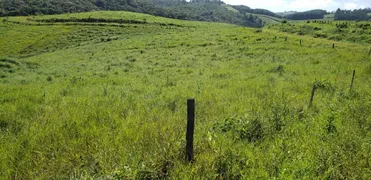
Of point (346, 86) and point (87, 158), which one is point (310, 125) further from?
point (346, 86)

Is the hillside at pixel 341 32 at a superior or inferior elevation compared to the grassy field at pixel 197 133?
superior

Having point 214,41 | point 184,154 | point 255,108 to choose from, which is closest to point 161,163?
point 184,154

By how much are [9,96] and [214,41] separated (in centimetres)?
3119

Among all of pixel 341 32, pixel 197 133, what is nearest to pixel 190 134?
pixel 197 133

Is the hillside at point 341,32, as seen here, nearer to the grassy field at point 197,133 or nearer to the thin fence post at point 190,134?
the grassy field at point 197,133

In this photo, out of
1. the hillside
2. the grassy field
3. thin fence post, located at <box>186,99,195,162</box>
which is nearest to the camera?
the grassy field

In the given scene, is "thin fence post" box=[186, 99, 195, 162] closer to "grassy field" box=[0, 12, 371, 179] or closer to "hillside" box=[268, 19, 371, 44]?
"grassy field" box=[0, 12, 371, 179]

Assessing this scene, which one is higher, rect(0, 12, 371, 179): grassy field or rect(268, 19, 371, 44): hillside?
rect(268, 19, 371, 44): hillside

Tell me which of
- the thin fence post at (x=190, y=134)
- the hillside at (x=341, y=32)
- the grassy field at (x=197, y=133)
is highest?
the hillside at (x=341, y=32)

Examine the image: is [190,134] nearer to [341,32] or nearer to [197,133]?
[197,133]

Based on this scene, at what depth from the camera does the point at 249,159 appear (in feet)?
16.5

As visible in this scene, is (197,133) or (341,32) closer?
(197,133)

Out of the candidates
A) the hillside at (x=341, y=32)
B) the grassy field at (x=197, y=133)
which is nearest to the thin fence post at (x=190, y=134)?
the grassy field at (x=197, y=133)

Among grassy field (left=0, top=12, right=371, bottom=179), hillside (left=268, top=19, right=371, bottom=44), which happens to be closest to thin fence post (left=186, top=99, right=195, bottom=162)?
grassy field (left=0, top=12, right=371, bottom=179)
